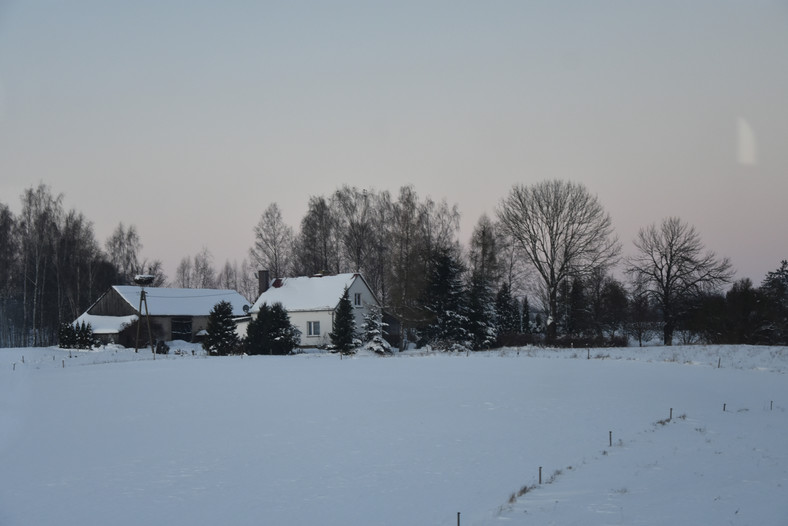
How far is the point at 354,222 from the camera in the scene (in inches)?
2456

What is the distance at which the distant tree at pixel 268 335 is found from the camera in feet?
132

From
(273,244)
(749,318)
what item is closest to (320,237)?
(273,244)

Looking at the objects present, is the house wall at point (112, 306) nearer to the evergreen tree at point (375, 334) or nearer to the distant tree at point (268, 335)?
the distant tree at point (268, 335)

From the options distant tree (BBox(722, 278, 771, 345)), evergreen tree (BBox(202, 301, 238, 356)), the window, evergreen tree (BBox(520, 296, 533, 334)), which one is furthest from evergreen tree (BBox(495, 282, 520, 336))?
the window

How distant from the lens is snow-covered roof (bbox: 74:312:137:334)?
51922mm

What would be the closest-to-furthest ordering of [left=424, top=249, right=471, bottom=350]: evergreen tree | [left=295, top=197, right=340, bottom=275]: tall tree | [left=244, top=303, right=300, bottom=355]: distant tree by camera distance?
[left=244, top=303, right=300, bottom=355]: distant tree
[left=424, top=249, right=471, bottom=350]: evergreen tree
[left=295, top=197, right=340, bottom=275]: tall tree

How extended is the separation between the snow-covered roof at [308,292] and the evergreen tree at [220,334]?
383 inches

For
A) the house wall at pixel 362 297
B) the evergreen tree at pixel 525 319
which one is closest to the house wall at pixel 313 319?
the house wall at pixel 362 297

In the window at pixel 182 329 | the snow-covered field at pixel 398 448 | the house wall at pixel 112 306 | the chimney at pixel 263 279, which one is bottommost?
the snow-covered field at pixel 398 448

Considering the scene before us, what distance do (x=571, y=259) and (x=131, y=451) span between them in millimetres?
38365

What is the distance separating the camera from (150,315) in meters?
53.9

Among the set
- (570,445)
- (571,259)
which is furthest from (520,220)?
(570,445)

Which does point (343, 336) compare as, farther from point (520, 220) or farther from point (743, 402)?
point (743, 402)

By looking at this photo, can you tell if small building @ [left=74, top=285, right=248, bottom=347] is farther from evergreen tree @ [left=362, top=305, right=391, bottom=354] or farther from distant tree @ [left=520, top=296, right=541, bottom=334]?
distant tree @ [left=520, top=296, right=541, bottom=334]
